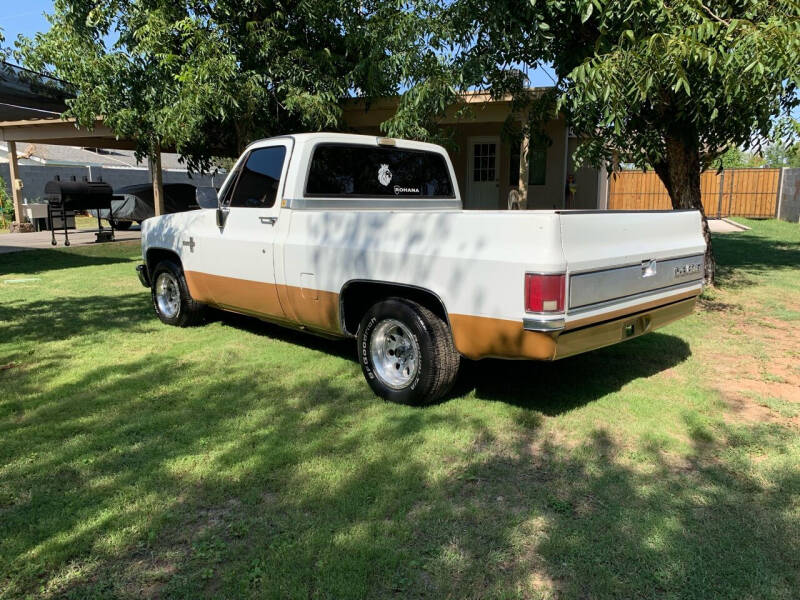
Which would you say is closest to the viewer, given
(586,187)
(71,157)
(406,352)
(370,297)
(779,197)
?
(406,352)

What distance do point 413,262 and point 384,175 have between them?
173cm

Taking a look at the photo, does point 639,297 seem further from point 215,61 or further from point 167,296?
point 215,61

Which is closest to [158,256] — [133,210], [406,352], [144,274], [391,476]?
[144,274]

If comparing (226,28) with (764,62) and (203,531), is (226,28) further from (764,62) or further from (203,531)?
(203,531)

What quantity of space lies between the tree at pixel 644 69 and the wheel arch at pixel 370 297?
3090 mm

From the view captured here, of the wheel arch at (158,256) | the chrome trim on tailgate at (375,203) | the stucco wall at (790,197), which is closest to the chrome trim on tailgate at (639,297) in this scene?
the chrome trim on tailgate at (375,203)

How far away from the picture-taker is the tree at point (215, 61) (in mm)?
10109

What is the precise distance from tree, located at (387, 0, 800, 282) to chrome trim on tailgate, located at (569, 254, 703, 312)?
176cm

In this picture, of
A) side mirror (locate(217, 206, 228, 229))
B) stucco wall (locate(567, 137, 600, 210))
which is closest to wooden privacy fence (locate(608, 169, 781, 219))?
stucco wall (locate(567, 137, 600, 210))

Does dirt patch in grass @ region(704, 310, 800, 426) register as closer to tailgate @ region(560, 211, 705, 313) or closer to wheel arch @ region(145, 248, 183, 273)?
tailgate @ region(560, 211, 705, 313)

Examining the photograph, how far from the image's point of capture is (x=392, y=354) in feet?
14.7

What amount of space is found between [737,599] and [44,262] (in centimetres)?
1366

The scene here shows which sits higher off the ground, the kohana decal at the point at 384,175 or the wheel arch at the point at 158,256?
the kohana decal at the point at 384,175

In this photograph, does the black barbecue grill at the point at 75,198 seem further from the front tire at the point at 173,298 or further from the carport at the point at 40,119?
the front tire at the point at 173,298
